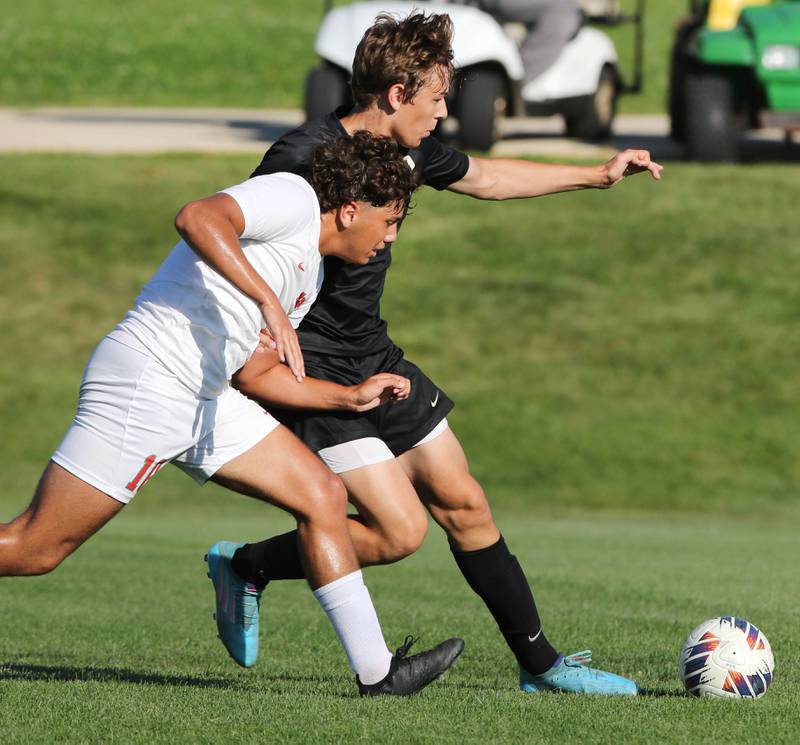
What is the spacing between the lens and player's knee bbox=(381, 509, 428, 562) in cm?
549

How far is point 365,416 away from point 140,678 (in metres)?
1.27

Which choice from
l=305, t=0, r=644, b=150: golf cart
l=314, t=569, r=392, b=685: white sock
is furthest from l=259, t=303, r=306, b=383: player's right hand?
l=305, t=0, r=644, b=150: golf cart

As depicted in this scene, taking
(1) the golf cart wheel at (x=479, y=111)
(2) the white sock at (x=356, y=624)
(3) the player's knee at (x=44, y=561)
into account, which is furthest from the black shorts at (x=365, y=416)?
(1) the golf cart wheel at (x=479, y=111)

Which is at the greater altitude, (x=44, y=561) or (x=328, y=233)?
(x=328, y=233)

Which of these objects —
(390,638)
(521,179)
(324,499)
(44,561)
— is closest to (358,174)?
(324,499)

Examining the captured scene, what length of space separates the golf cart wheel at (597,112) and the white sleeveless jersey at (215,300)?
Answer: 17127 millimetres

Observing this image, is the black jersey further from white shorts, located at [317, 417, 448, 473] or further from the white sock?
the white sock

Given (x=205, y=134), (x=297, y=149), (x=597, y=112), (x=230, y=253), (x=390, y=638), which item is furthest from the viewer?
(x=205, y=134)

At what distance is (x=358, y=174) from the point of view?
16.0 ft

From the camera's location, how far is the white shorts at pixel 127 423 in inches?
189

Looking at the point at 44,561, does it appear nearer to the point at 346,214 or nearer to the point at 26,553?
the point at 26,553

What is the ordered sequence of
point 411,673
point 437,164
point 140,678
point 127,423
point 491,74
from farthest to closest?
point 491,74 → point 437,164 → point 140,678 → point 411,673 → point 127,423

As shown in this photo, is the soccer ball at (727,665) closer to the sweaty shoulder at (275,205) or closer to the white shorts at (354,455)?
the white shorts at (354,455)

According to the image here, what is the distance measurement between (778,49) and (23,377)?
9478 mm
